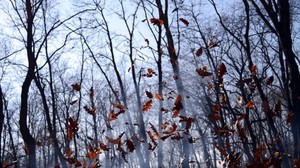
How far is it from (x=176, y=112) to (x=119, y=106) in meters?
0.72

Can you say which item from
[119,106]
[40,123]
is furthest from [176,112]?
[40,123]

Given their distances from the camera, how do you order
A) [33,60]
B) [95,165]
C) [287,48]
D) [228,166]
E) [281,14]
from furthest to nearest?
1. [33,60]
2. [281,14]
3. [287,48]
4. [95,165]
5. [228,166]

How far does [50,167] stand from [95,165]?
3215 centimetres

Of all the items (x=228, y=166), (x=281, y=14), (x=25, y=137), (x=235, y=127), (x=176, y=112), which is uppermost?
(x=281, y=14)

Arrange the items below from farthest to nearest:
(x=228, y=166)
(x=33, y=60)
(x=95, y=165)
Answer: (x=33, y=60) → (x=95, y=165) → (x=228, y=166)

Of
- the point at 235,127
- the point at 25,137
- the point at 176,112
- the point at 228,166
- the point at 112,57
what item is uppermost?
the point at 112,57

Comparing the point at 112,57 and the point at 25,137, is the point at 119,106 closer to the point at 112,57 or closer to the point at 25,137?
the point at 25,137

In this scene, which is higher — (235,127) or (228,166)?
(235,127)

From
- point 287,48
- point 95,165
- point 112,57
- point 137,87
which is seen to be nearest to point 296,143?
point 287,48

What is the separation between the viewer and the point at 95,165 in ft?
13.3

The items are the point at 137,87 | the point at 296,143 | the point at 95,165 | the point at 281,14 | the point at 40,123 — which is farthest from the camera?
the point at 40,123

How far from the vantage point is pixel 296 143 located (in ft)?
27.0

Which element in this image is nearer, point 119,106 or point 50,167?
point 119,106

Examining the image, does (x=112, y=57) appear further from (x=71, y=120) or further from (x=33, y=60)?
(x=71, y=120)
